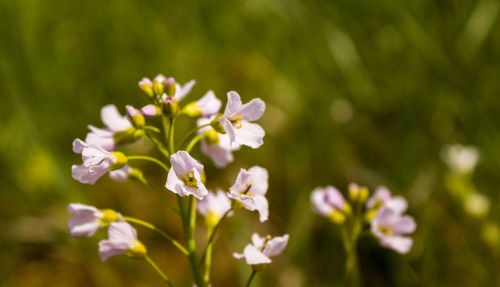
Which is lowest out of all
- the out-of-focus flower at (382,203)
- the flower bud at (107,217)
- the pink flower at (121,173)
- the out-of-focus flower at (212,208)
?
the out-of-focus flower at (382,203)

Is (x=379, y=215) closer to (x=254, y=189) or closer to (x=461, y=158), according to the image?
(x=254, y=189)

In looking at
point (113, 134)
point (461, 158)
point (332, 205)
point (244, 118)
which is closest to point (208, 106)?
point (244, 118)

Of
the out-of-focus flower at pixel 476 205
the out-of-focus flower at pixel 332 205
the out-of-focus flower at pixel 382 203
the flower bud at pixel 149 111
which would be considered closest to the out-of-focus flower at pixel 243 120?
the flower bud at pixel 149 111

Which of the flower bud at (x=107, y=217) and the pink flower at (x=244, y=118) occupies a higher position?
the pink flower at (x=244, y=118)

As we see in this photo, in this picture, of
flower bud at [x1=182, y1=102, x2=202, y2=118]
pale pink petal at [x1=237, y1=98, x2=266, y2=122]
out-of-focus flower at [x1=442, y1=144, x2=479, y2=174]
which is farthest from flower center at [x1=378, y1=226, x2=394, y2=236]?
out-of-focus flower at [x1=442, y1=144, x2=479, y2=174]

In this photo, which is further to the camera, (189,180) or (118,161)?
(118,161)

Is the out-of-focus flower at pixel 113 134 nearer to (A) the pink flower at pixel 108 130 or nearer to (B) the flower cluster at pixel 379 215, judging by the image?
(A) the pink flower at pixel 108 130

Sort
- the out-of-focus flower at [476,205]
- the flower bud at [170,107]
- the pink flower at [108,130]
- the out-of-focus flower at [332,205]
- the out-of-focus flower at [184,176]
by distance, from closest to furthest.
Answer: the out-of-focus flower at [184,176] → the flower bud at [170,107] → the pink flower at [108,130] → the out-of-focus flower at [332,205] → the out-of-focus flower at [476,205]
